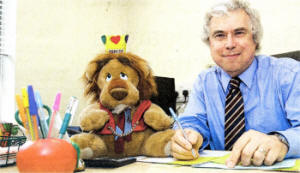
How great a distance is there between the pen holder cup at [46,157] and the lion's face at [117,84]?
1.17ft

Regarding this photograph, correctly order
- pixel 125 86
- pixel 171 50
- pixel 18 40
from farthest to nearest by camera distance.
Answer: pixel 171 50 < pixel 18 40 < pixel 125 86

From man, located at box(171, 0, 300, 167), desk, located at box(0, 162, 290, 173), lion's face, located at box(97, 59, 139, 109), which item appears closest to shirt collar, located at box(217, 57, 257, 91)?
man, located at box(171, 0, 300, 167)

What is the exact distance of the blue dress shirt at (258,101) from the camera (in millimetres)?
1163

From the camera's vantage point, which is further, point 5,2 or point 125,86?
point 5,2

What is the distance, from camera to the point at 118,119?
0.88m

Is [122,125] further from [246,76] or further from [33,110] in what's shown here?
[246,76]

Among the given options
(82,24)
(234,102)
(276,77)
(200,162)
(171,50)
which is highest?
(82,24)

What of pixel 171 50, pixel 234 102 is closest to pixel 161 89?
pixel 234 102

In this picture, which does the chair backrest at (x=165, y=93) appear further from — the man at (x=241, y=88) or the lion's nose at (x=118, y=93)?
the lion's nose at (x=118, y=93)

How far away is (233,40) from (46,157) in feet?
3.04

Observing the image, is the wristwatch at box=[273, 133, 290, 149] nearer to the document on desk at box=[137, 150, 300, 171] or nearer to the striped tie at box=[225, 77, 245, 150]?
the document on desk at box=[137, 150, 300, 171]

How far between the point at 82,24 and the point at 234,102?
1915mm

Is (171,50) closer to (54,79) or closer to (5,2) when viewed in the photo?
(54,79)

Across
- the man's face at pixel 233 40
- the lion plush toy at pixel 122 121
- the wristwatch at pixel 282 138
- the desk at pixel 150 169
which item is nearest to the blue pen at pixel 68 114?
the desk at pixel 150 169
